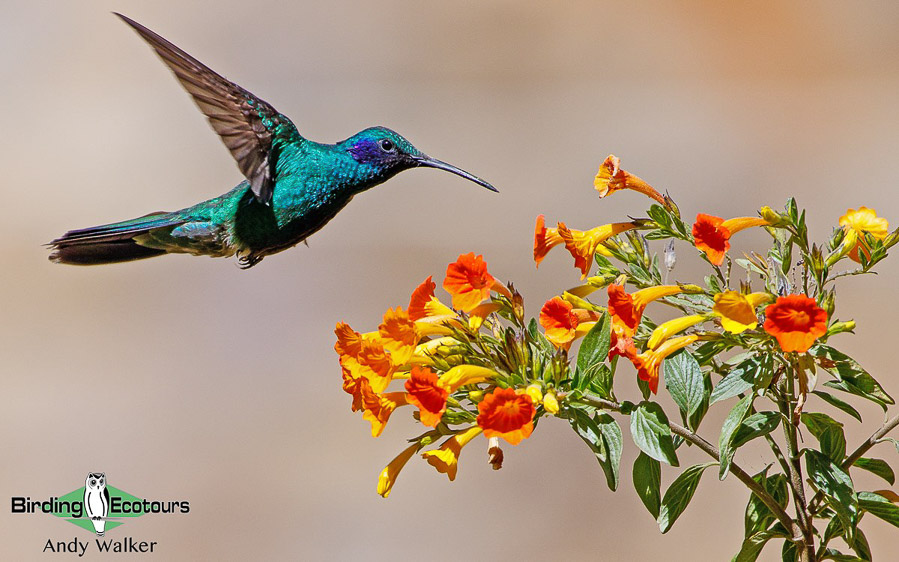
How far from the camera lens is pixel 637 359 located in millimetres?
835

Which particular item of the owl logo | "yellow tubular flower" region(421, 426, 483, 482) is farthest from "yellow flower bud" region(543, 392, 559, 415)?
the owl logo

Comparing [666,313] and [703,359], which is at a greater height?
[666,313]

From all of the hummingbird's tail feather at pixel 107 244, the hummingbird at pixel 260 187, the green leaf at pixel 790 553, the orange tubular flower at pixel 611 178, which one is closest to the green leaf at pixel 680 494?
the green leaf at pixel 790 553

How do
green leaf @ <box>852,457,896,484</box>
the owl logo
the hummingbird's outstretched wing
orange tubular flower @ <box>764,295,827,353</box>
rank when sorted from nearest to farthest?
orange tubular flower @ <box>764,295,827,353</box>
green leaf @ <box>852,457,896,484</box>
the hummingbird's outstretched wing
the owl logo

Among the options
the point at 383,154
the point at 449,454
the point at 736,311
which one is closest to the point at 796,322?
the point at 736,311

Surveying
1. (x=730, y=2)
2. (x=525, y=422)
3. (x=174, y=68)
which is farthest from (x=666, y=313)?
(x=525, y=422)

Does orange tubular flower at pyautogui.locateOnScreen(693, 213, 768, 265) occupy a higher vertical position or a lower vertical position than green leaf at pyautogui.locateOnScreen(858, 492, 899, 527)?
higher

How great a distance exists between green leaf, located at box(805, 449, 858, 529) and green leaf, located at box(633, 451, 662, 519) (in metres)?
0.14

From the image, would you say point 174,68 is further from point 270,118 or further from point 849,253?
point 849,253

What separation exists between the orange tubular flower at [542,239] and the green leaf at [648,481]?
230 mm

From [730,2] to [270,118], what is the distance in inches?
140

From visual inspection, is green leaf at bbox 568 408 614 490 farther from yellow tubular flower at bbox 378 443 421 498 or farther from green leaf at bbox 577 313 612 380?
yellow tubular flower at bbox 378 443 421 498

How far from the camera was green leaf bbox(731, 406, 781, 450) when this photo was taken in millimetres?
858

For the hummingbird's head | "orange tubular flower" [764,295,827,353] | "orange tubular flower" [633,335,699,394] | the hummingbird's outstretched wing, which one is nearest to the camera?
"orange tubular flower" [764,295,827,353]
